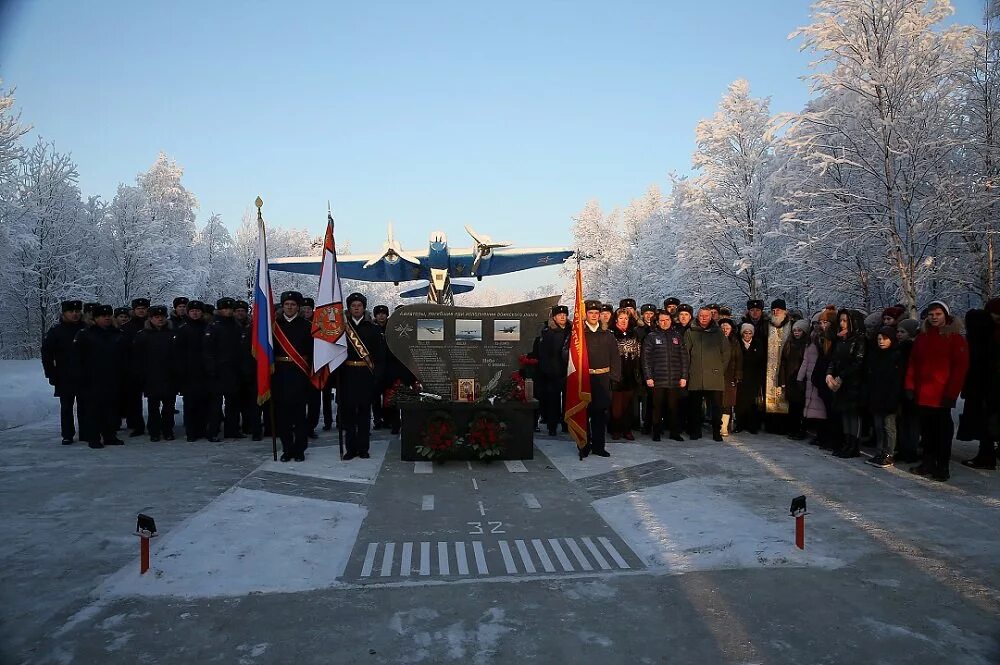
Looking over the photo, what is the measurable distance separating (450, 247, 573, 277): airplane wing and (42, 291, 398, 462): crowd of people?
20.2 m

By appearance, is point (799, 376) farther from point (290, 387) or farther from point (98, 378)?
point (98, 378)

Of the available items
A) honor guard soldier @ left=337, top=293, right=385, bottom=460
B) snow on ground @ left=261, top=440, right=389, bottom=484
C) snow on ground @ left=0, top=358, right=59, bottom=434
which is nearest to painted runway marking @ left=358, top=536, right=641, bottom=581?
snow on ground @ left=261, top=440, right=389, bottom=484

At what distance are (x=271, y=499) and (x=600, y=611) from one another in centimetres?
387

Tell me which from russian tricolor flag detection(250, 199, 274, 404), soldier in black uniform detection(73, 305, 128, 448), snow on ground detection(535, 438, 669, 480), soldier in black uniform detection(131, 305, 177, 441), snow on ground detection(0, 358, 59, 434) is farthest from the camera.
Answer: snow on ground detection(0, 358, 59, 434)

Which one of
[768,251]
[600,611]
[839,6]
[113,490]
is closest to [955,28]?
[839,6]

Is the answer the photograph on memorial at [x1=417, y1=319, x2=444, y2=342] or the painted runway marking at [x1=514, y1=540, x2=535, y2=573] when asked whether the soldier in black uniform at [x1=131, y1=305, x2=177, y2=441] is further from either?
the painted runway marking at [x1=514, y1=540, x2=535, y2=573]

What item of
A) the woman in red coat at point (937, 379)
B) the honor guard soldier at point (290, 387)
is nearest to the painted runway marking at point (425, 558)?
the honor guard soldier at point (290, 387)

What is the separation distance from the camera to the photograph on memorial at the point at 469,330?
8.89m

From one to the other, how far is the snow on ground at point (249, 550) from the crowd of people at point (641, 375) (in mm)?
2194

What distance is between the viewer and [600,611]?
12.8 feet

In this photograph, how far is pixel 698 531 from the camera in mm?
5426

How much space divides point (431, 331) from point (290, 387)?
2000mm

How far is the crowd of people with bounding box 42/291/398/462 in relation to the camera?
8469 mm

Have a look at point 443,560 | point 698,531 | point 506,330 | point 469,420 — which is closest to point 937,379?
point 698,531
